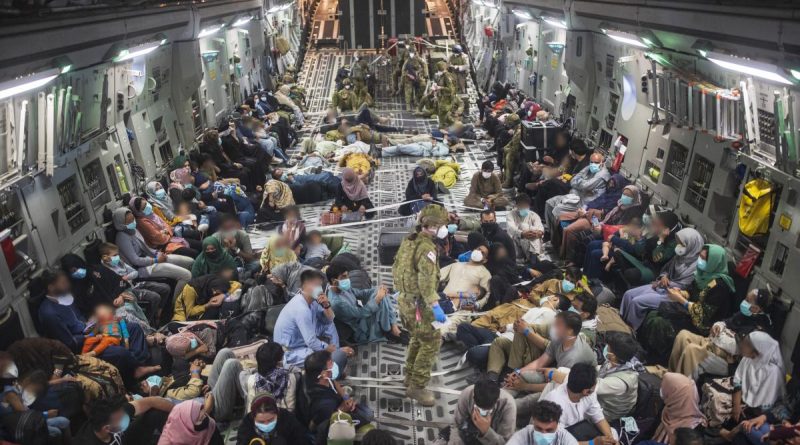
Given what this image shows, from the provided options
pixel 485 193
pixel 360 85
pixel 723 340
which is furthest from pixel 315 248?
pixel 360 85

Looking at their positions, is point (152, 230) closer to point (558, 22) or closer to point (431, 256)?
point (431, 256)

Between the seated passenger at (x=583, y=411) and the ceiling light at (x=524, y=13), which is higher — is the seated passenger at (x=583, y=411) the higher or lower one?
the lower one

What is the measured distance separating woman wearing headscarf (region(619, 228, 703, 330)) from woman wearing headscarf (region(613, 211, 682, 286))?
0.27m

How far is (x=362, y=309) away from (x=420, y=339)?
1065 mm

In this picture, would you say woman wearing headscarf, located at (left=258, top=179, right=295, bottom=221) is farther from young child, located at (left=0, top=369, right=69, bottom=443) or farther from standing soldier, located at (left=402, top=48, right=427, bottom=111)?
standing soldier, located at (left=402, top=48, right=427, bottom=111)

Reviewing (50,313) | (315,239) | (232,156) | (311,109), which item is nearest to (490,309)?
(315,239)

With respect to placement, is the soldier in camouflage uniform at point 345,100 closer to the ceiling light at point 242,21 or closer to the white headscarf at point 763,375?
the ceiling light at point 242,21

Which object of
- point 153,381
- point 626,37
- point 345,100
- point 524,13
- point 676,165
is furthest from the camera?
point 345,100

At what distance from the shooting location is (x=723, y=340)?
506 centimetres

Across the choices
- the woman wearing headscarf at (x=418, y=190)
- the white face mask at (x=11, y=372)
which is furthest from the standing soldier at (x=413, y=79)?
the white face mask at (x=11, y=372)

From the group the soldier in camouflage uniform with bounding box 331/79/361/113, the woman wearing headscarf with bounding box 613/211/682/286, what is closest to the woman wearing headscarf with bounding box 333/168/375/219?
the woman wearing headscarf with bounding box 613/211/682/286

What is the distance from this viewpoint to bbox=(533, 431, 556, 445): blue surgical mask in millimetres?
3871

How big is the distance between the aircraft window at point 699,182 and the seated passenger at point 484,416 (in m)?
3.80

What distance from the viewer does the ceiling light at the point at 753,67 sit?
4.94m
